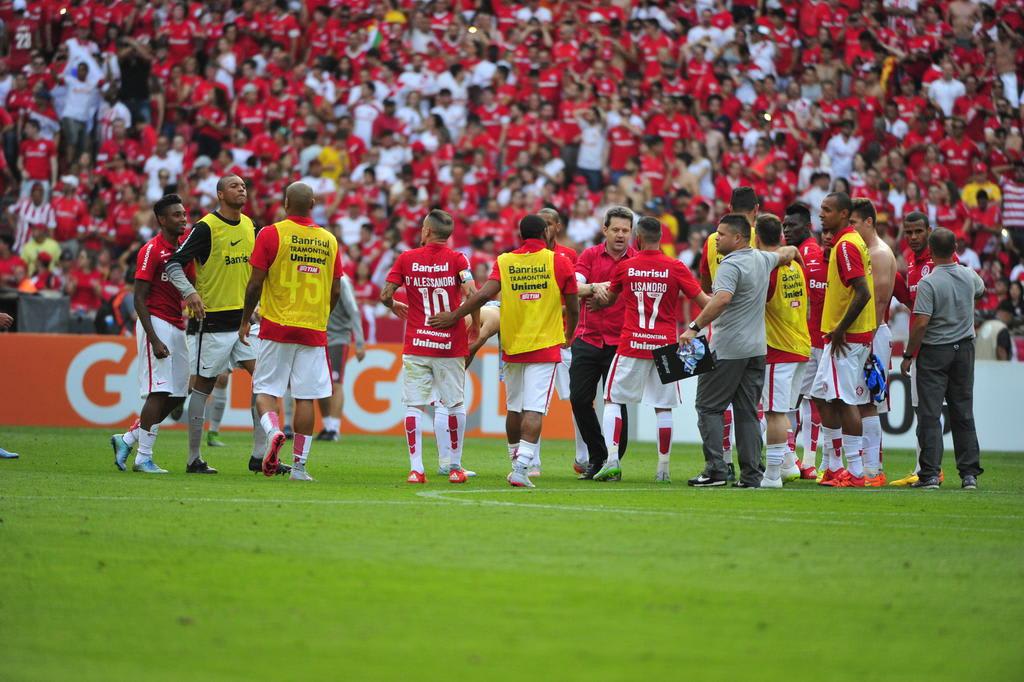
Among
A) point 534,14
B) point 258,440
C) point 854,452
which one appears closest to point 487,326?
point 258,440

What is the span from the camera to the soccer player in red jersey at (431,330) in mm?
12469

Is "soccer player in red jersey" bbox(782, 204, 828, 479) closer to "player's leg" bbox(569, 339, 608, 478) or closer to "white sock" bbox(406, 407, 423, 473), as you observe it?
"player's leg" bbox(569, 339, 608, 478)

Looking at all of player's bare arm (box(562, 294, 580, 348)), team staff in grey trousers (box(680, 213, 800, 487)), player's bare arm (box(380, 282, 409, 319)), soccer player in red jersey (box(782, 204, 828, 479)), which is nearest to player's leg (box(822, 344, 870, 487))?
soccer player in red jersey (box(782, 204, 828, 479))

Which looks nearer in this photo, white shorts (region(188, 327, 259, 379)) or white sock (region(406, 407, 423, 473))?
white sock (region(406, 407, 423, 473))

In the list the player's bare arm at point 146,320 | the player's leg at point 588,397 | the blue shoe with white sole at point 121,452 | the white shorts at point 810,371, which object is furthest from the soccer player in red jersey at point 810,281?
the blue shoe with white sole at point 121,452

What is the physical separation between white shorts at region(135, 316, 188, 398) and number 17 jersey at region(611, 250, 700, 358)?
3886 mm

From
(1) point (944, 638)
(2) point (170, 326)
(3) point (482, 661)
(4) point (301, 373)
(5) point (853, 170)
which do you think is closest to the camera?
(3) point (482, 661)

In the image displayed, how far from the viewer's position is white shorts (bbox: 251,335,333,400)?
11961mm

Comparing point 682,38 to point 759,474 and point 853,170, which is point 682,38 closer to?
point 853,170

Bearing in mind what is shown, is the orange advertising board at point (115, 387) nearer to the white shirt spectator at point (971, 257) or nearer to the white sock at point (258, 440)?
the white sock at point (258, 440)

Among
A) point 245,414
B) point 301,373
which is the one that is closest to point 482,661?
point 301,373

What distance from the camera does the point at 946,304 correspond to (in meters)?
12.9

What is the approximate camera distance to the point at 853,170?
26.2 meters

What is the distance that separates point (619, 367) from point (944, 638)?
740 cm
